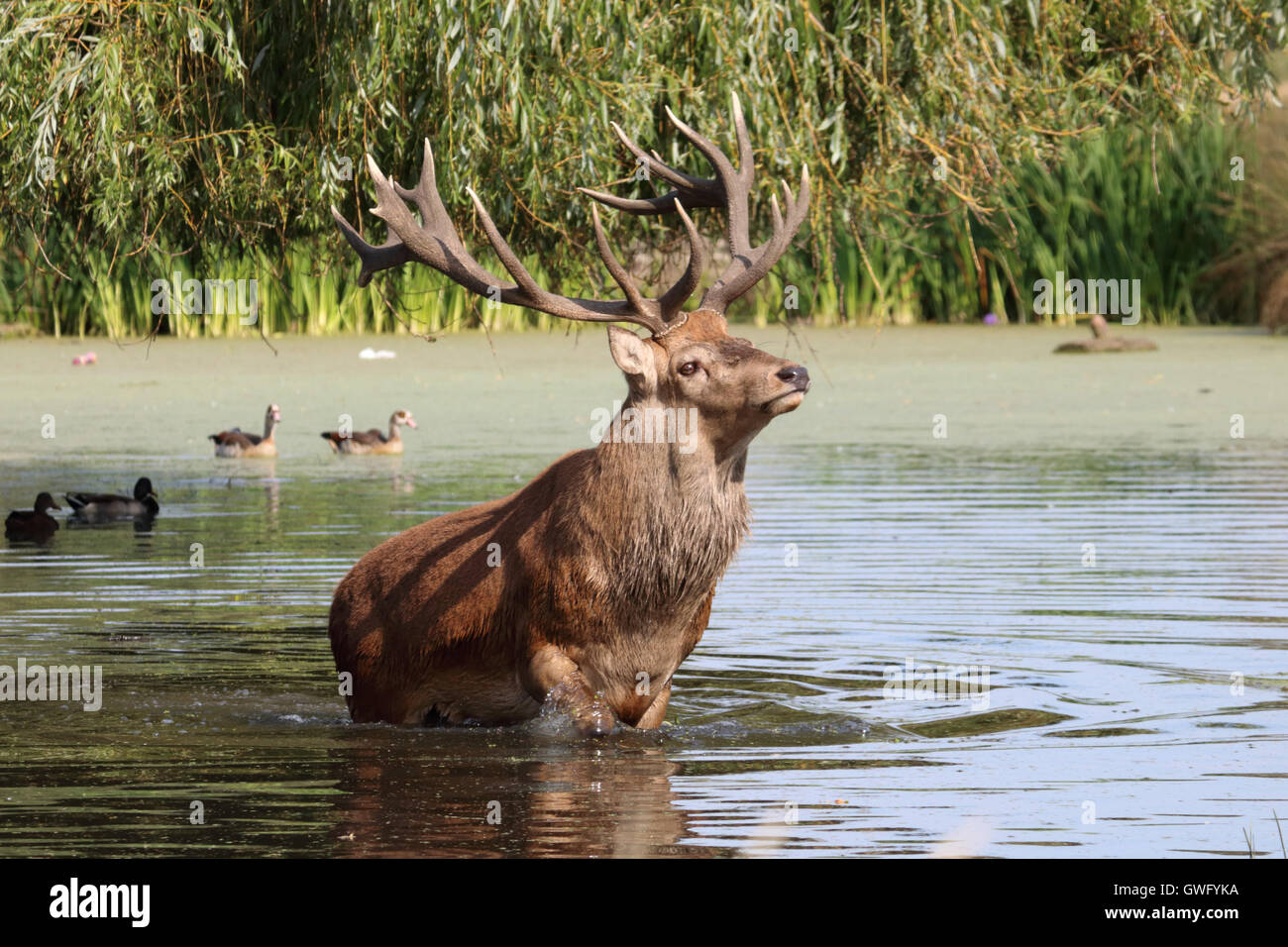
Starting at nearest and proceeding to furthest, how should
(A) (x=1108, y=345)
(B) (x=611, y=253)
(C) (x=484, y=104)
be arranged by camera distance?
(B) (x=611, y=253)
(C) (x=484, y=104)
(A) (x=1108, y=345)

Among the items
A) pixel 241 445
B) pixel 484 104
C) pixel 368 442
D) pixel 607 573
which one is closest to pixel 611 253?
pixel 607 573

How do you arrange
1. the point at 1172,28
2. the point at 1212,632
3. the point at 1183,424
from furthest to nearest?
the point at 1183,424, the point at 1172,28, the point at 1212,632

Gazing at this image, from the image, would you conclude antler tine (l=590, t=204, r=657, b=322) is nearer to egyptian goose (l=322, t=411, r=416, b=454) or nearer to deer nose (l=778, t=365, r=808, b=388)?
deer nose (l=778, t=365, r=808, b=388)

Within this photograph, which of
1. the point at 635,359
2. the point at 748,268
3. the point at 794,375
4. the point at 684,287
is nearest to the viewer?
the point at 794,375

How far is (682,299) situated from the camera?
8898 millimetres

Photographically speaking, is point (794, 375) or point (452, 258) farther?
point (452, 258)

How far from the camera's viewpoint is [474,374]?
2675cm

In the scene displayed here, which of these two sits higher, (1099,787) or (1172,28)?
(1172,28)

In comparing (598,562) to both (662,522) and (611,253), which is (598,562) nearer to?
(662,522)

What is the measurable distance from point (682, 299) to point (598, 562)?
106cm

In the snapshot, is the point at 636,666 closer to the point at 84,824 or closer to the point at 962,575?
the point at 84,824

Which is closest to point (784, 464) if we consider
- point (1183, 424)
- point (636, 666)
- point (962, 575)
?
point (1183, 424)

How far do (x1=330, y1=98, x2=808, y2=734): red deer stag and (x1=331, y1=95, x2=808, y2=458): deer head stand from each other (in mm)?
10
